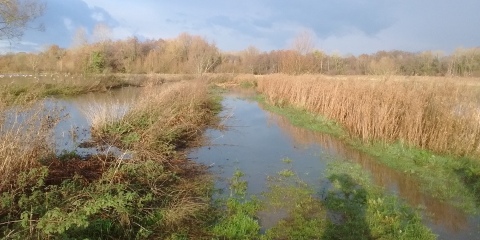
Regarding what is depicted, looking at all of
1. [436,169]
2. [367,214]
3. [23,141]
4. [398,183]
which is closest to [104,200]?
[23,141]

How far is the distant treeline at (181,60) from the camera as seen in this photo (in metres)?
31.0

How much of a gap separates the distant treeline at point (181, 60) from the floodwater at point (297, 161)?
16569mm

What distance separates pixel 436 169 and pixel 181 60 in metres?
45.8

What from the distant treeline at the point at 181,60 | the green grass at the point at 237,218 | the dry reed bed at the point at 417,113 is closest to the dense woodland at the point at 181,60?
the distant treeline at the point at 181,60

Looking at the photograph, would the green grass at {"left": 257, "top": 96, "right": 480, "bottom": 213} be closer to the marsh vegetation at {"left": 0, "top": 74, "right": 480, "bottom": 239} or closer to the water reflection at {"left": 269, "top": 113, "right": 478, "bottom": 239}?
the marsh vegetation at {"left": 0, "top": 74, "right": 480, "bottom": 239}

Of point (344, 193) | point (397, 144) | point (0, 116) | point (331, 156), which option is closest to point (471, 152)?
point (397, 144)

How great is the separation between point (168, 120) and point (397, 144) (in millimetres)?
7036

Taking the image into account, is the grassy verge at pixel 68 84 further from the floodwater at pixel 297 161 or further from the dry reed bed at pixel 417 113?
the dry reed bed at pixel 417 113

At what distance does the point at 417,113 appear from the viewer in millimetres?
9680

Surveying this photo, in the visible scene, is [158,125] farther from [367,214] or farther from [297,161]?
[367,214]

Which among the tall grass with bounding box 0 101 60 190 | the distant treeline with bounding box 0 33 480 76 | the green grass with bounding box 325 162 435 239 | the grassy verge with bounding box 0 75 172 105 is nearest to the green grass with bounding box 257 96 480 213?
the green grass with bounding box 325 162 435 239

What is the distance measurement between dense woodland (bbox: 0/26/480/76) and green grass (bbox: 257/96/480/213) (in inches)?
654

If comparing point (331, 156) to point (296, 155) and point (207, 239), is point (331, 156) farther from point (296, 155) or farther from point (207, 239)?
point (207, 239)

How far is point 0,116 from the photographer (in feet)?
18.3
